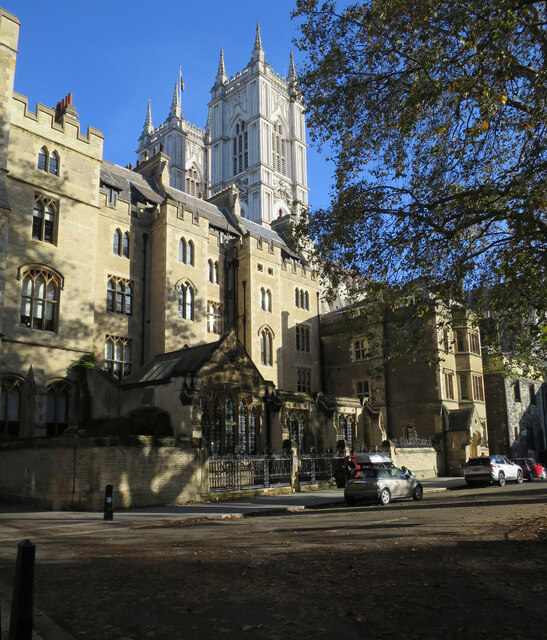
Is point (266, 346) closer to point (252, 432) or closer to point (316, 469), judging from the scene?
point (316, 469)

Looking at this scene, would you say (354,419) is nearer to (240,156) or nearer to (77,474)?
(77,474)

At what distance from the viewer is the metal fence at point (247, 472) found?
20.3 metres

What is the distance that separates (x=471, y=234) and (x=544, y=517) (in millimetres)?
7462

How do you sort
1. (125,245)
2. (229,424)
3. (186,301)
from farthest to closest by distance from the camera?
(186,301), (125,245), (229,424)

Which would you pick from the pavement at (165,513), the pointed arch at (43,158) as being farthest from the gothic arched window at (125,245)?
the pavement at (165,513)

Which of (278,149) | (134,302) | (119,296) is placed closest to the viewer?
(119,296)

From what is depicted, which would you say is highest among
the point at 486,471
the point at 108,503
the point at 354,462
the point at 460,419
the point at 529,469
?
the point at 460,419

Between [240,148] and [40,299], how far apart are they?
7425 centimetres

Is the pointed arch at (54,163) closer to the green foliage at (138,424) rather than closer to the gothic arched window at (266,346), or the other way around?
the green foliage at (138,424)

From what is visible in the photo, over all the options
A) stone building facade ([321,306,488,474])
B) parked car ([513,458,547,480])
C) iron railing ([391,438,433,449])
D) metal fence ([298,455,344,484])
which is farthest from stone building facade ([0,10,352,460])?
parked car ([513,458,547,480])

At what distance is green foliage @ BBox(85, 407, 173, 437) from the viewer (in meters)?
20.7

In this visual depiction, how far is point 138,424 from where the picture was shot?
68.4 ft

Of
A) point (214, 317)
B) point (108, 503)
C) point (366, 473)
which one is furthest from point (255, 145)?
point (108, 503)

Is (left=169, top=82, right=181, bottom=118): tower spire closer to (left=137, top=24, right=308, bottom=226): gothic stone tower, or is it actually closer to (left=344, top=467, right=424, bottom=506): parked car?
(left=137, top=24, right=308, bottom=226): gothic stone tower
